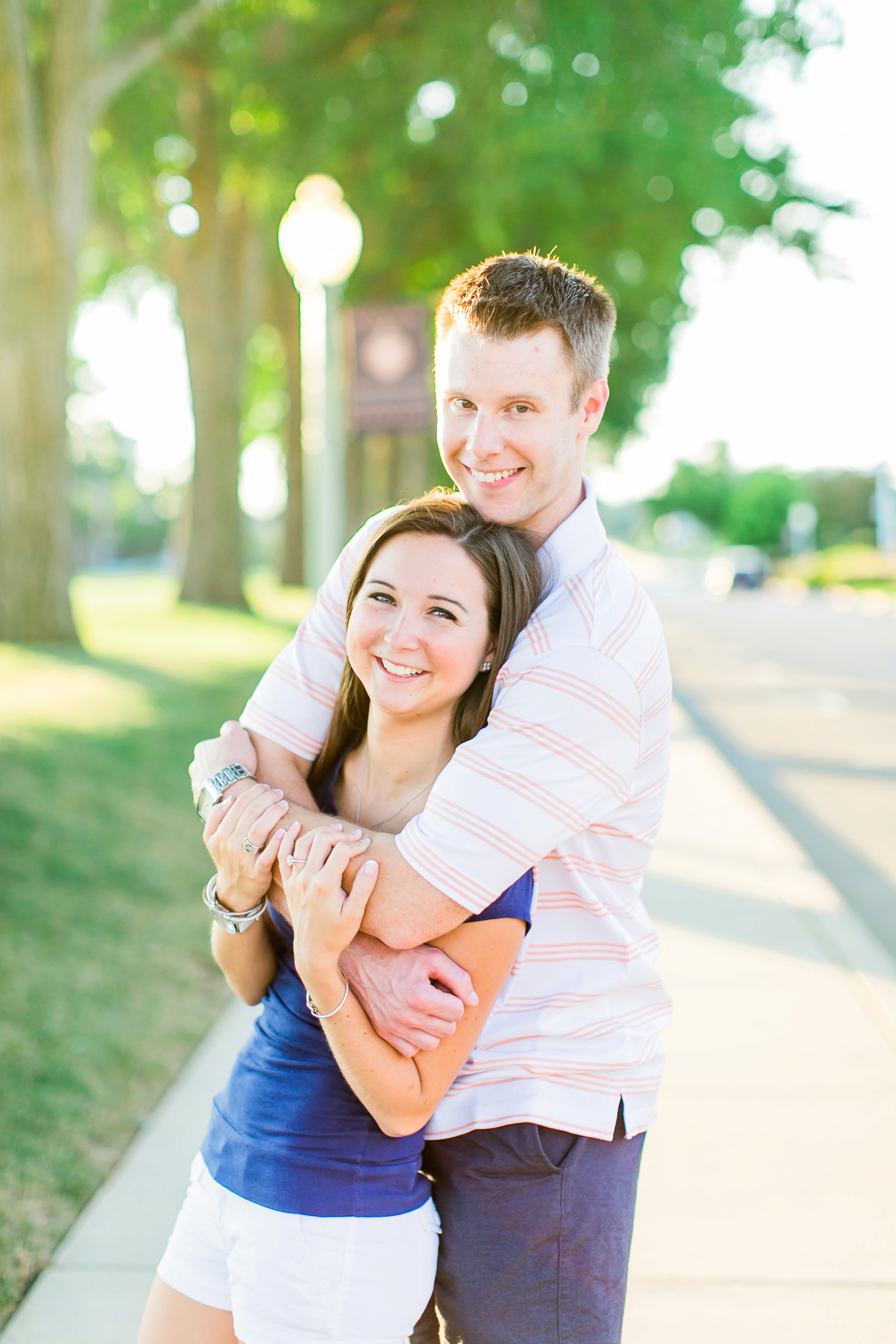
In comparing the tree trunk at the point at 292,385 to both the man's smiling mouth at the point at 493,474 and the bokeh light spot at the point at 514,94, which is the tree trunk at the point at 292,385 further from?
the man's smiling mouth at the point at 493,474

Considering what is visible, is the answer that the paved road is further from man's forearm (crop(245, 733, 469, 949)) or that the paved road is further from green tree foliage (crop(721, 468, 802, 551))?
green tree foliage (crop(721, 468, 802, 551))

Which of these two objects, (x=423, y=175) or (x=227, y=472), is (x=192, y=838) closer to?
(x=227, y=472)

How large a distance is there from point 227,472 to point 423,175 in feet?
16.5

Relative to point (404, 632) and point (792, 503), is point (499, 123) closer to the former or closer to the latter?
point (404, 632)

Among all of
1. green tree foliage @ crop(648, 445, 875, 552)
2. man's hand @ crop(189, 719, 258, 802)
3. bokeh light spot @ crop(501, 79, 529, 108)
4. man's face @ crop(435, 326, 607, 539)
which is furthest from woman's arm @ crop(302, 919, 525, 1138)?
green tree foliage @ crop(648, 445, 875, 552)

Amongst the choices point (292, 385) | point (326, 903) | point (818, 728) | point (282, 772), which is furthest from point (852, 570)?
point (326, 903)

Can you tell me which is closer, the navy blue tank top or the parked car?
the navy blue tank top

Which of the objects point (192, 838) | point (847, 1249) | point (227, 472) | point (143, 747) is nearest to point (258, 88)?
point (227, 472)

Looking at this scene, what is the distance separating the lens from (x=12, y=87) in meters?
9.24

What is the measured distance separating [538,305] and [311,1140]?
1.26 meters

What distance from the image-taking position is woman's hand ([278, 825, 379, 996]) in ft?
5.48

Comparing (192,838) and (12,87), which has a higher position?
(12,87)

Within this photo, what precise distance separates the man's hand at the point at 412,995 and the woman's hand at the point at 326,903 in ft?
0.18

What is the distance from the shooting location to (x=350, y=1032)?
1.69 meters
